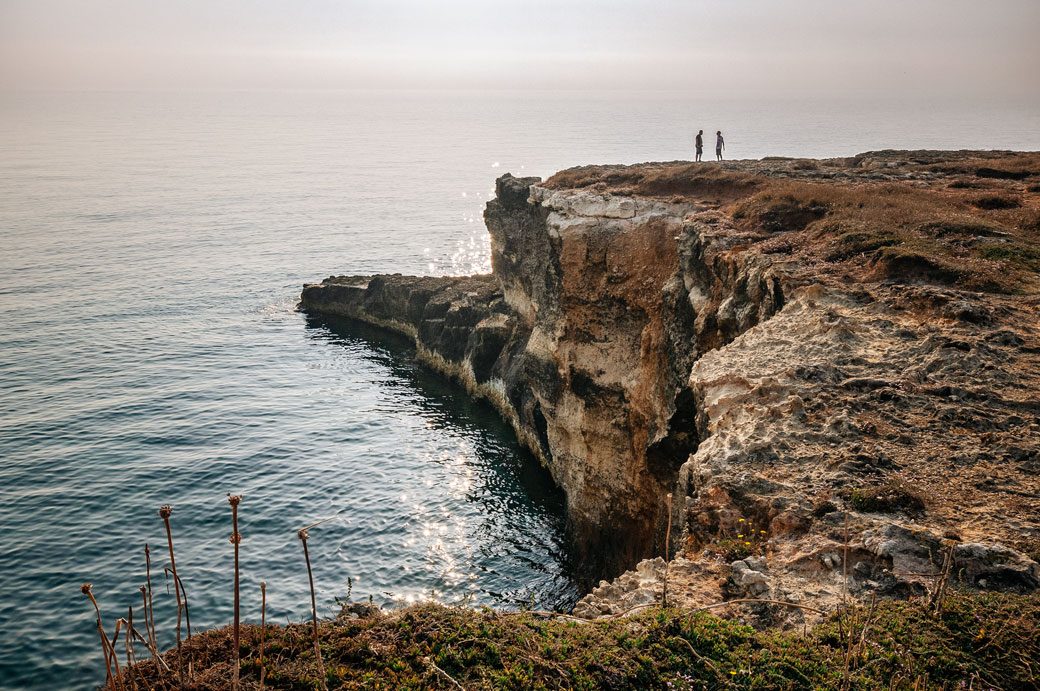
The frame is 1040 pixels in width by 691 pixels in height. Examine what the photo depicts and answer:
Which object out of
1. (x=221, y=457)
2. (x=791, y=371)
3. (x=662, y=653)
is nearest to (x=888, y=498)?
(x=791, y=371)

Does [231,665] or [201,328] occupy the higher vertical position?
[231,665]

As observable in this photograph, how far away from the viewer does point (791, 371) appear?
1808cm

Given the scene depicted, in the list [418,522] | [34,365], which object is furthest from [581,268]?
[34,365]

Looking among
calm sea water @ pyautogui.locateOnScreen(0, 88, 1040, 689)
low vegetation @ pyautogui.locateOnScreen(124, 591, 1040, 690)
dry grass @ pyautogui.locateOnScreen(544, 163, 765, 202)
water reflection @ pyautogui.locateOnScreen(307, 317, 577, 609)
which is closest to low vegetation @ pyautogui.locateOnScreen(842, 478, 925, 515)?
low vegetation @ pyautogui.locateOnScreen(124, 591, 1040, 690)

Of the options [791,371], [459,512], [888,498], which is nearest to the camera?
[888,498]

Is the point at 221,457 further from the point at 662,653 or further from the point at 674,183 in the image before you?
the point at 662,653

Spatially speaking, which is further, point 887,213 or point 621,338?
point 621,338

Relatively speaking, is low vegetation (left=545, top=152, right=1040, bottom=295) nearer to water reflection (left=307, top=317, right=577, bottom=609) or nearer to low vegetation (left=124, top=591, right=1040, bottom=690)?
low vegetation (left=124, top=591, right=1040, bottom=690)

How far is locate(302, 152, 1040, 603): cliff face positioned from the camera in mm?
13023

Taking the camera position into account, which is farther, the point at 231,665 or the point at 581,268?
the point at 581,268

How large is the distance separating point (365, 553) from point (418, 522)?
13.1 ft

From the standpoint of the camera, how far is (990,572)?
36.4 ft

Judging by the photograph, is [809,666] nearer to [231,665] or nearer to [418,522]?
[231,665]

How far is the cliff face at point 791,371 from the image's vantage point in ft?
42.7
